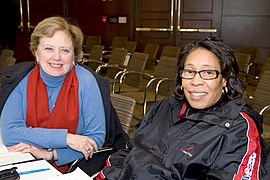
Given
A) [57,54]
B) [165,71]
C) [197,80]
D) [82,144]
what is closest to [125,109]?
[82,144]

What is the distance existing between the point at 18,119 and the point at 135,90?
2.36 m

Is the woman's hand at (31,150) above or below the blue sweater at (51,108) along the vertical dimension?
below

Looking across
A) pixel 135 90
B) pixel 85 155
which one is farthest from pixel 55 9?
pixel 85 155

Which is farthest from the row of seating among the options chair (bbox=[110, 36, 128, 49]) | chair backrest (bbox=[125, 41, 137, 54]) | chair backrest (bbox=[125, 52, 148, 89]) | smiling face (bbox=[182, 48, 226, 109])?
chair (bbox=[110, 36, 128, 49])

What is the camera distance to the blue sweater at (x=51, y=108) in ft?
6.05

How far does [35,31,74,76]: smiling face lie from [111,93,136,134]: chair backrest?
0.42 m

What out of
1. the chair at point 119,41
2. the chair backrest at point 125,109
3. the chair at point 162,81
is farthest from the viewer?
the chair at point 119,41

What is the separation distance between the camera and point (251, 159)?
51.2 inches

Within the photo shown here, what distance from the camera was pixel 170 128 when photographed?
62.4 inches

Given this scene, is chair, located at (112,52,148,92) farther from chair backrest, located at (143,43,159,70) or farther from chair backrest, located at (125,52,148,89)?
Result: chair backrest, located at (143,43,159,70)

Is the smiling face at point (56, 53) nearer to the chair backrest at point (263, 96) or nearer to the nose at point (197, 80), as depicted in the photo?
the nose at point (197, 80)

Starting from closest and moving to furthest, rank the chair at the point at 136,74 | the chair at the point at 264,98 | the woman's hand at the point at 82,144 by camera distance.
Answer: the woman's hand at the point at 82,144 → the chair at the point at 264,98 → the chair at the point at 136,74

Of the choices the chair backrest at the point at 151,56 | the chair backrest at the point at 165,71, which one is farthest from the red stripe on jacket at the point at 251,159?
the chair backrest at the point at 151,56

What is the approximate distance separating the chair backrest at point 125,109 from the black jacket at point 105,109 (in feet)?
0.31
